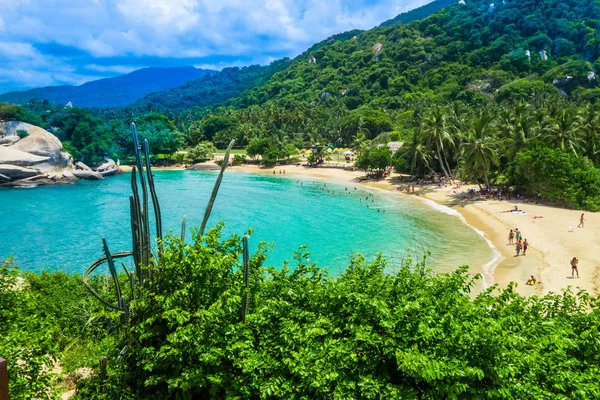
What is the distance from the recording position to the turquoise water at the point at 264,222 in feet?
97.4

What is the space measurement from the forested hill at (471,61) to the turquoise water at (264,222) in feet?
252

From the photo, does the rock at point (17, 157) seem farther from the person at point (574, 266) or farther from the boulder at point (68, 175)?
the person at point (574, 266)

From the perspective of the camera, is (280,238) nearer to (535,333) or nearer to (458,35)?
(535,333)

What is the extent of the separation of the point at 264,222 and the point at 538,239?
23.4 metres

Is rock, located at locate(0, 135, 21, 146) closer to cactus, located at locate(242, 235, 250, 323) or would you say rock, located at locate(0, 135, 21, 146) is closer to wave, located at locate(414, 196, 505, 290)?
wave, located at locate(414, 196, 505, 290)

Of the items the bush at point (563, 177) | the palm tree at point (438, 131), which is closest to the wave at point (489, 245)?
Answer: the bush at point (563, 177)

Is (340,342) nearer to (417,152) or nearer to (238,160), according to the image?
(417,152)

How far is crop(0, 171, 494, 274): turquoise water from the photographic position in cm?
2969

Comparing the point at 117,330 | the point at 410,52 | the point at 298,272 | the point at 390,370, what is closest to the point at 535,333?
the point at 390,370

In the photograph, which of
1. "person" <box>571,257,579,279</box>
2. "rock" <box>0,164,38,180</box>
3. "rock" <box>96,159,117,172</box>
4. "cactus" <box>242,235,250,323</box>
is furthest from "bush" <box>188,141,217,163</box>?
"cactus" <box>242,235,250,323</box>

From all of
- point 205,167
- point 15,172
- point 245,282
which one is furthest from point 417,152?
point 15,172

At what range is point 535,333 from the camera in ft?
26.9

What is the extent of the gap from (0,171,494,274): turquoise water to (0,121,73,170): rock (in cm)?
781

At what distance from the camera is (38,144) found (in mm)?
66375
